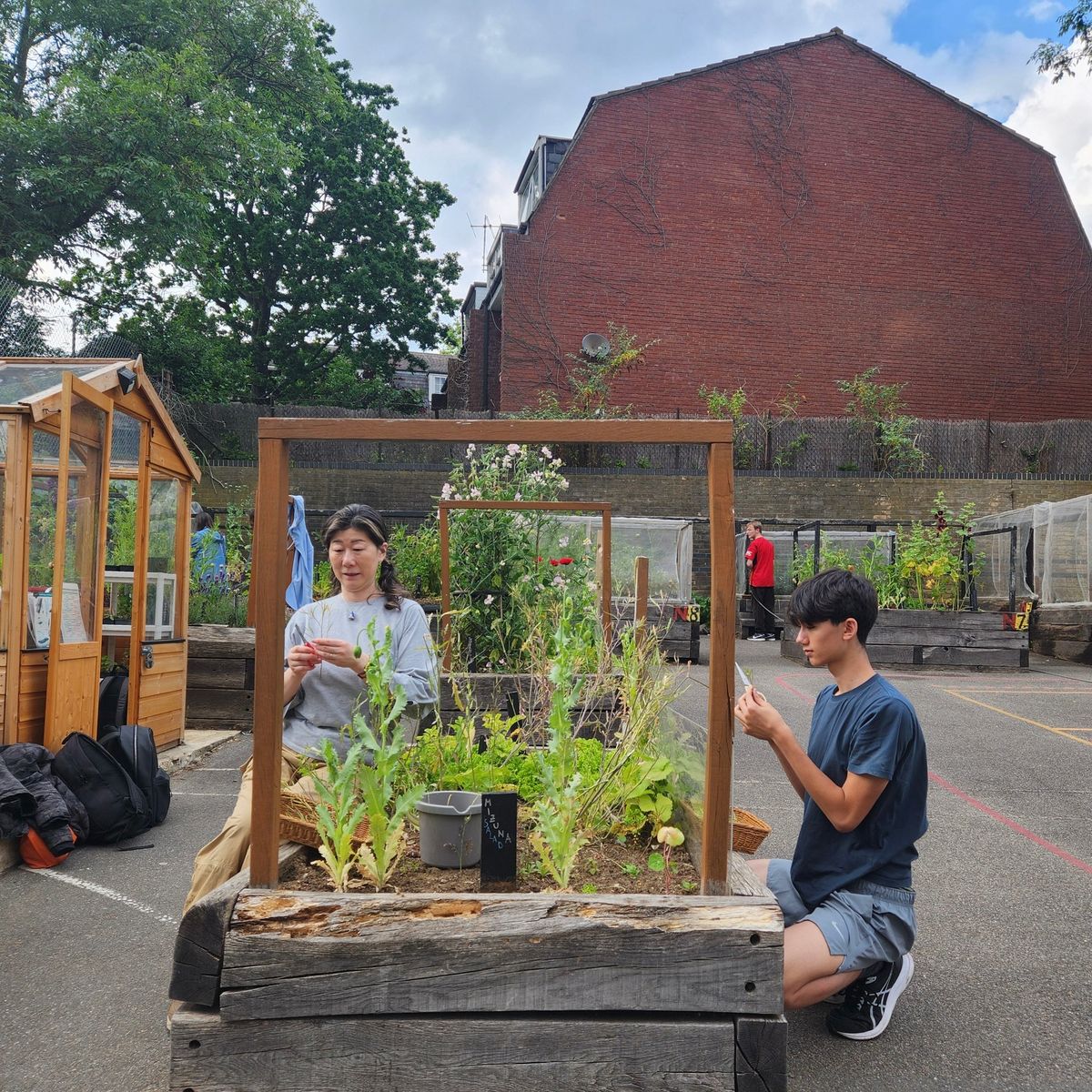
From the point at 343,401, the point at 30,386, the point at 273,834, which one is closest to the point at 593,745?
the point at 273,834

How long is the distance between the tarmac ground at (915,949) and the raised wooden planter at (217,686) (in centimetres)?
133

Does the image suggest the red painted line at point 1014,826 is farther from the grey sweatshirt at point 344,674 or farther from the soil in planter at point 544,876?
the grey sweatshirt at point 344,674

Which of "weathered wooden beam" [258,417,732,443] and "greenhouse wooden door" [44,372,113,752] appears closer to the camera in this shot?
"weathered wooden beam" [258,417,732,443]

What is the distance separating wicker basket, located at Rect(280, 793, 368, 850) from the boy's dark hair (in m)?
1.42

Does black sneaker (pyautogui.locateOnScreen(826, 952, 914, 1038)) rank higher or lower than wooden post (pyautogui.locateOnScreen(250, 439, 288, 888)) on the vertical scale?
lower

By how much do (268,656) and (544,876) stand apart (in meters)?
0.95

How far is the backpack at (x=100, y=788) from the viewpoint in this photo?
493cm

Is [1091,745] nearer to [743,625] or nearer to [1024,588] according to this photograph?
[1024,588]

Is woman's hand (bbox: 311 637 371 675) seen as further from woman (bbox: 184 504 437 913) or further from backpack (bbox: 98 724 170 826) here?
backpack (bbox: 98 724 170 826)

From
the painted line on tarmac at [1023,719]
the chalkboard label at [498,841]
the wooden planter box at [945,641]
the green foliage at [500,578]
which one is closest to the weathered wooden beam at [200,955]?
the chalkboard label at [498,841]

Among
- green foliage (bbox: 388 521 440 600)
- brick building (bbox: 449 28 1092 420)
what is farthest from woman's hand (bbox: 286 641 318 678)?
brick building (bbox: 449 28 1092 420)

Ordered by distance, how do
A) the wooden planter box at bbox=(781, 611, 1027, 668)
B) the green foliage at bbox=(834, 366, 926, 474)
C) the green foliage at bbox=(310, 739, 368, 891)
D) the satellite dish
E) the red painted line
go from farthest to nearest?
the satellite dish, the green foliage at bbox=(834, 366, 926, 474), the wooden planter box at bbox=(781, 611, 1027, 668), the red painted line, the green foliage at bbox=(310, 739, 368, 891)

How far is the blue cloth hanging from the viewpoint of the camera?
7.86 m

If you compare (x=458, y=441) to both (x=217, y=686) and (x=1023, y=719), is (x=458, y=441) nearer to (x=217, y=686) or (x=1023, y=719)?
(x=217, y=686)
